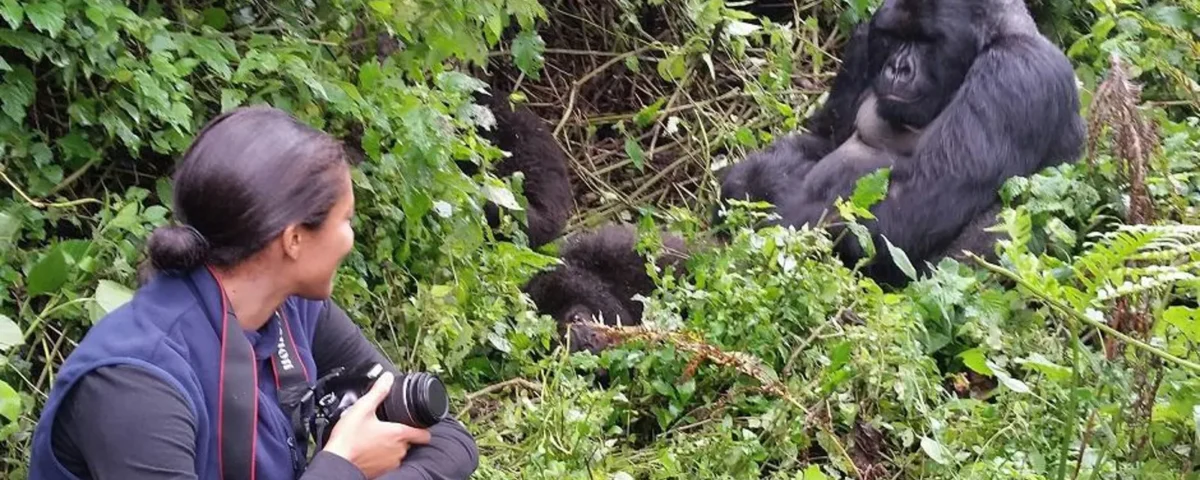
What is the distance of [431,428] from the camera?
1885mm

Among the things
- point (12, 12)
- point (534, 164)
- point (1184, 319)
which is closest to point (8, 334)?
point (12, 12)

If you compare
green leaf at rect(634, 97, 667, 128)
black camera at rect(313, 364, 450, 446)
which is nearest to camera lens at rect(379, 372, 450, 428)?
black camera at rect(313, 364, 450, 446)

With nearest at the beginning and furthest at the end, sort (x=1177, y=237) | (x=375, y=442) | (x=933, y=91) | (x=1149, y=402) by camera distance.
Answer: (x=375, y=442) < (x=1149, y=402) < (x=1177, y=237) < (x=933, y=91)

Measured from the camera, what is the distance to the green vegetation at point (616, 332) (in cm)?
211

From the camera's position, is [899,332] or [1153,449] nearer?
[1153,449]

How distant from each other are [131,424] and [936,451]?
141 centimetres

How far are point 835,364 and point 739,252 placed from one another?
1.50 ft

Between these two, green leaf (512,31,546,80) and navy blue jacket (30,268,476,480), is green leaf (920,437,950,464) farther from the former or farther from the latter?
green leaf (512,31,546,80)

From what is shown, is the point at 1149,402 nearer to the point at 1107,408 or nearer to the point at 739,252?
the point at 1107,408

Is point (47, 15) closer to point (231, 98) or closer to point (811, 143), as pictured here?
point (231, 98)

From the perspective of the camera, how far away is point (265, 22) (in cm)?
277

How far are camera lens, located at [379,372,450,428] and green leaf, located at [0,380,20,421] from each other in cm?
58

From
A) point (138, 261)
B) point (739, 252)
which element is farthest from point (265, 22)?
point (739, 252)

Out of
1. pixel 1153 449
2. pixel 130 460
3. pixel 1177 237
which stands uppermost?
pixel 1177 237
